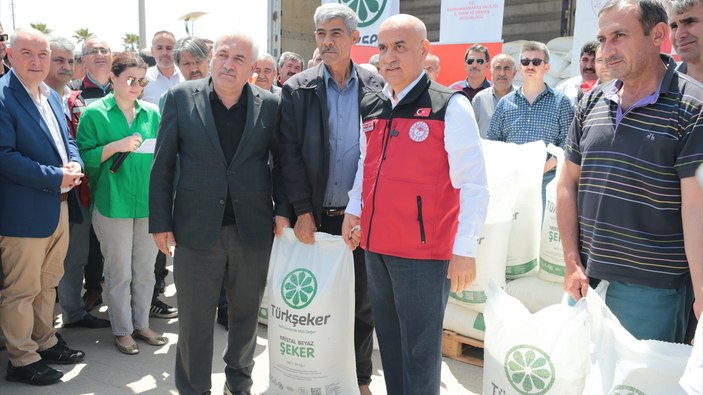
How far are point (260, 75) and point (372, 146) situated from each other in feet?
8.31

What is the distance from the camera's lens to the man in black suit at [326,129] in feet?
8.46

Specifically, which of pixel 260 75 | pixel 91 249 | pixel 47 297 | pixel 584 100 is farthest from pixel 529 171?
pixel 91 249

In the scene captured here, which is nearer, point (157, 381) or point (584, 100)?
point (584, 100)

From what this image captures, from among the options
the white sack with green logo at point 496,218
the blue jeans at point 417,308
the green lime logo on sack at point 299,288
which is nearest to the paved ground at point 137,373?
the white sack with green logo at point 496,218

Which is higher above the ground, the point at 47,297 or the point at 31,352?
the point at 47,297

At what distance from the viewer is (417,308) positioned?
218 cm

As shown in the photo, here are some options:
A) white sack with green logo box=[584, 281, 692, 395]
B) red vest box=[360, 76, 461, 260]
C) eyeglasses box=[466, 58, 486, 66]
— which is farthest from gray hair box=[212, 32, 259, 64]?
eyeglasses box=[466, 58, 486, 66]

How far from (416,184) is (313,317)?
2.68 ft

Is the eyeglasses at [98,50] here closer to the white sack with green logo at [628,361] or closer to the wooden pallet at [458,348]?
the wooden pallet at [458,348]

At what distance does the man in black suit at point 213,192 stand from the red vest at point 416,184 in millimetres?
630

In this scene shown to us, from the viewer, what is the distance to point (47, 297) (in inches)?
121

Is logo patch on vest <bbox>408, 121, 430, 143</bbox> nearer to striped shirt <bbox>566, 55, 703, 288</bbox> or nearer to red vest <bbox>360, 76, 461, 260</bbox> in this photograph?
red vest <bbox>360, 76, 461, 260</bbox>

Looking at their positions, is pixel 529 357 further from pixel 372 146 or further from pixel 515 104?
pixel 515 104

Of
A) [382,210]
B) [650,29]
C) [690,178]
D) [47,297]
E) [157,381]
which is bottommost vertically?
[157,381]
